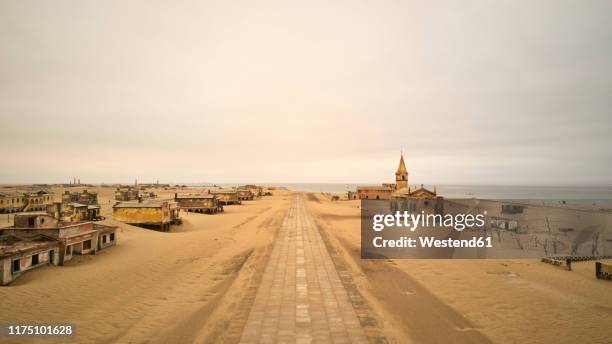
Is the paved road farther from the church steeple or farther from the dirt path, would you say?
the church steeple

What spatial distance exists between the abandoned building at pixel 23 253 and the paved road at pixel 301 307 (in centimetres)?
1166

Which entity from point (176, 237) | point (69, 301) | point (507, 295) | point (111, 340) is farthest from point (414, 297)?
point (176, 237)

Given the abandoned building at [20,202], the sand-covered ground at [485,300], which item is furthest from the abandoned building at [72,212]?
the sand-covered ground at [485,300]

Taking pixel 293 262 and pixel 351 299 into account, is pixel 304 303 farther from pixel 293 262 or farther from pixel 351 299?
pixel 293 262

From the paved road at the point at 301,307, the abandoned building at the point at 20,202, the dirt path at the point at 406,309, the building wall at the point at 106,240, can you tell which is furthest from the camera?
the abandoned building at the point at 20,202

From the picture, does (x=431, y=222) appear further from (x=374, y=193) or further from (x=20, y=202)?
(x=20, y=202)

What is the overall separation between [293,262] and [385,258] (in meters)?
7.03

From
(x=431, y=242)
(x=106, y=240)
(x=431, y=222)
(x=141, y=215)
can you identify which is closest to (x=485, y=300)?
(x=431, y=242)

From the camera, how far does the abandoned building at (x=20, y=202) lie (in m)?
49.3

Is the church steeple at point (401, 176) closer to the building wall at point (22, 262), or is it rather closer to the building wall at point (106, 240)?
the building wall at point (106, 240)

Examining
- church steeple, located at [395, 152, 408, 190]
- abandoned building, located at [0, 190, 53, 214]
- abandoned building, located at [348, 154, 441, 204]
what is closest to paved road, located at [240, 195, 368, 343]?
abandoned building, located at [348, 154, 441, 204]

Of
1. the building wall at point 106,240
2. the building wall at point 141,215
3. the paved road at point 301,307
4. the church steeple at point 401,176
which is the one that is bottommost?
the paved road at point 301,307

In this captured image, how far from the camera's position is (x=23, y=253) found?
52.6 ft

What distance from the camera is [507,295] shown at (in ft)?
50.2
